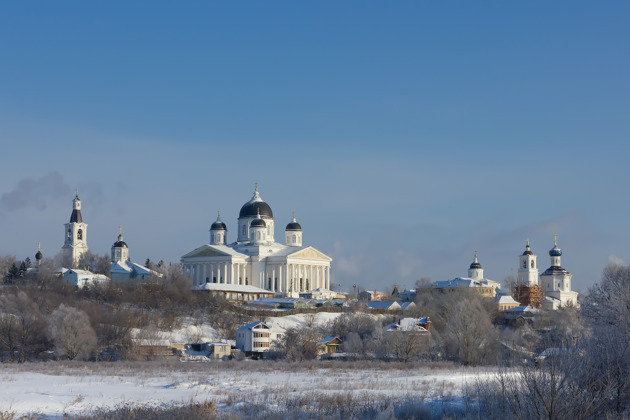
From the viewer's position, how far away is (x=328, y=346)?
7138 cm

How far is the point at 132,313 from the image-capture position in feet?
255

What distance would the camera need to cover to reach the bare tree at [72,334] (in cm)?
6062

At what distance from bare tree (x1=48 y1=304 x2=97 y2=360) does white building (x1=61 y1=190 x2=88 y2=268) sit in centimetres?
6879

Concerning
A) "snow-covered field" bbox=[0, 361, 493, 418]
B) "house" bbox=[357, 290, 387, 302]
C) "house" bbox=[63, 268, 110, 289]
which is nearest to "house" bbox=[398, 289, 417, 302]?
"house" bbox=[357, 290, 387, 302]

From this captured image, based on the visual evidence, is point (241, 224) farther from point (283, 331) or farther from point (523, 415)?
point (523, 415)

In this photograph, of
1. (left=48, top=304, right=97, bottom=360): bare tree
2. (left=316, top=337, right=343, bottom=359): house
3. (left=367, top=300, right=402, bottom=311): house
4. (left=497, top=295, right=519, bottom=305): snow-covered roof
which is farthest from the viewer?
(left=497, top=295, right=519, bottom=305): snow-covered roof

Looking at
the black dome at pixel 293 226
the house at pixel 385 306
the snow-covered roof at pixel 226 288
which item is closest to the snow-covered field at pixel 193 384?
the snow-covered roof at pixel 226 288

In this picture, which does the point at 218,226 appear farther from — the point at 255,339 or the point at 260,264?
the point at 255,339

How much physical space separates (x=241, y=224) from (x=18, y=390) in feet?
297

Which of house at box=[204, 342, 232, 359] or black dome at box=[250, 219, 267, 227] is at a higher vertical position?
black dome at box=[250, 219, 267, 227]

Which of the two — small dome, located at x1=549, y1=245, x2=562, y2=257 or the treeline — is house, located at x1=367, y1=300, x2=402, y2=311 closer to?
the treeline

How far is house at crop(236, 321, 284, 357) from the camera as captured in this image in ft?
231

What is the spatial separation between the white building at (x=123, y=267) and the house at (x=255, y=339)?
4111 cm

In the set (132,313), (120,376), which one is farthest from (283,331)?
(120,376)
